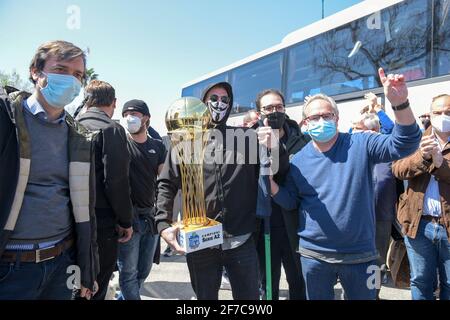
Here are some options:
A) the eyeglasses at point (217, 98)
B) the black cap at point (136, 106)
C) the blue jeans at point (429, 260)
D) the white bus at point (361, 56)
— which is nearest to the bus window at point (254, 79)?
the white bus at point (361, 56)

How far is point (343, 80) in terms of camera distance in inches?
237

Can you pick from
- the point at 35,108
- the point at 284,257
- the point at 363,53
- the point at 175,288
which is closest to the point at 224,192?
the point at 284,257

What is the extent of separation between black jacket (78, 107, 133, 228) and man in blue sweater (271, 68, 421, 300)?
1.22 m

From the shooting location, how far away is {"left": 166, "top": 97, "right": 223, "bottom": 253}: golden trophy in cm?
180

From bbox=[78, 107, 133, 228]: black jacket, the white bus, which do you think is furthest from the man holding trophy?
the white bus

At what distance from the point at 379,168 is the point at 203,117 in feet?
6.36

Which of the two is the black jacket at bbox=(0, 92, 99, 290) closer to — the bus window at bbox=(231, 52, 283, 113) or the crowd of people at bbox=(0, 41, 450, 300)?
the crowd of people at bbox=(0, 41, 450, 300)

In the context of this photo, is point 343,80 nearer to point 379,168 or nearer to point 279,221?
point 379,168

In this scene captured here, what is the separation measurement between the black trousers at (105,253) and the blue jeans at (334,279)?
1.35m

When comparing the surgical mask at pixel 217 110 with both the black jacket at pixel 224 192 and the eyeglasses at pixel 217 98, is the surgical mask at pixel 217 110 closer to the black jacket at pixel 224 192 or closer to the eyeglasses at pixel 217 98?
the eyeglasses at pixel 217 98

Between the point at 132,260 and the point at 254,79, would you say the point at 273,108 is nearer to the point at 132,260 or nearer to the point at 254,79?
the point at 132,260

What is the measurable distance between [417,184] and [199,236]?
6.10 feet

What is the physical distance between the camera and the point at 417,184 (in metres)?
2.66

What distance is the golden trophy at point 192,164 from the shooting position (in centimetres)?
180
